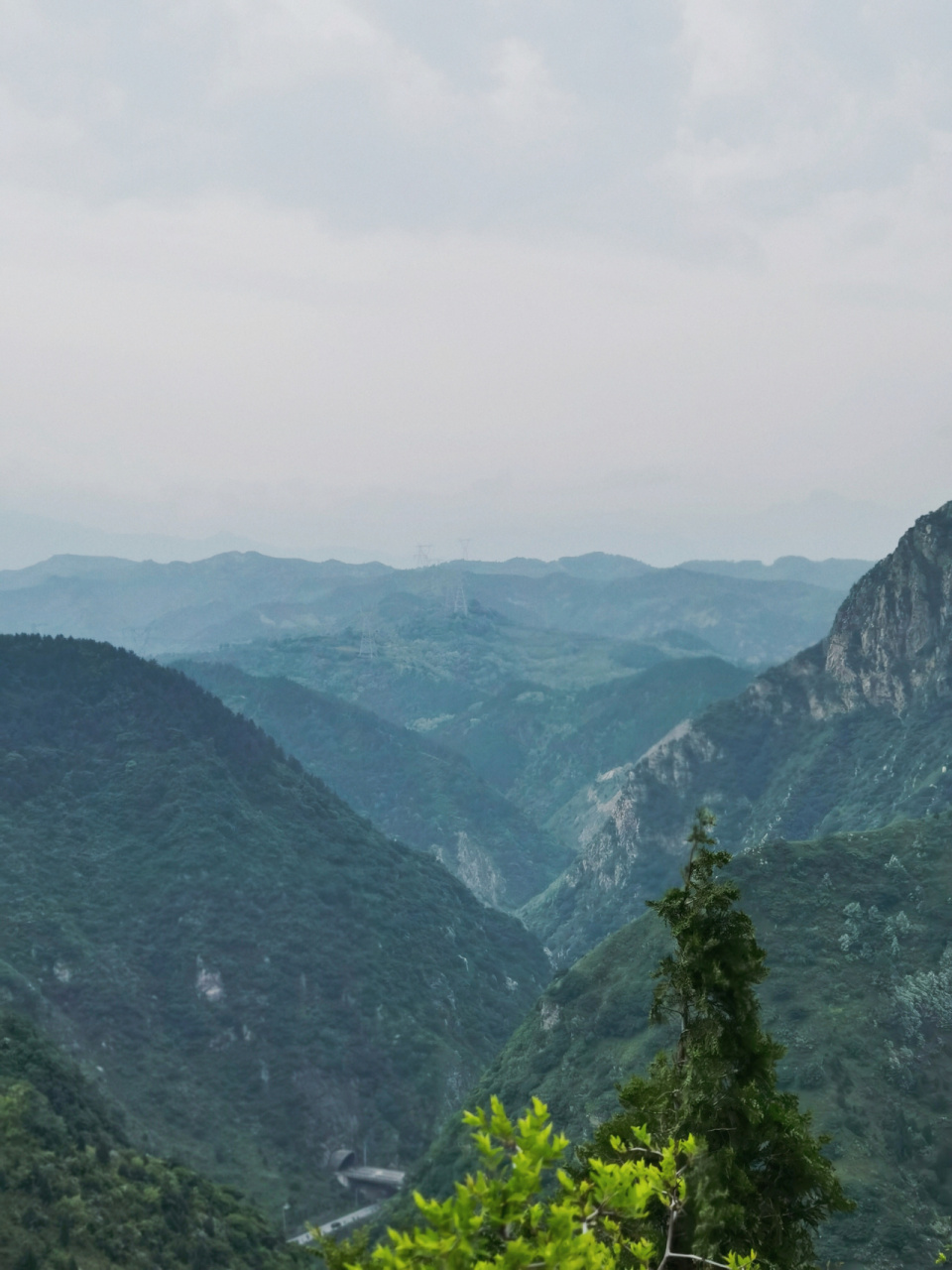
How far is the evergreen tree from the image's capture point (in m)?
23.6

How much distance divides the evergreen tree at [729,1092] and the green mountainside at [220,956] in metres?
99.1

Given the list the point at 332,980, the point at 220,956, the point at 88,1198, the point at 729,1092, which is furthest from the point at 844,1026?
the point at 220,956

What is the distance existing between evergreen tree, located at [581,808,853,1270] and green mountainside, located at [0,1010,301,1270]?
52.1 metres

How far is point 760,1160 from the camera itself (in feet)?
80.3

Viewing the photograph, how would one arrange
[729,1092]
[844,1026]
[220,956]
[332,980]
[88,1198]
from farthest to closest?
[332,980] → [220,956] → [844,1026] → [88,1198] → [729,1092]

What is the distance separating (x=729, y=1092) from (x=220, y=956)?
146 metres

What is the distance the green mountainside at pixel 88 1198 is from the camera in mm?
62406

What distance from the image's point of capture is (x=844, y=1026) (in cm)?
10044

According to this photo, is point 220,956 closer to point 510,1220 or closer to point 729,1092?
point 729,1092

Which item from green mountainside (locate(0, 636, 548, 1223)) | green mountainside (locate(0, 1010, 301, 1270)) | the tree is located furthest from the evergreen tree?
green mountainside (locate(0, 636, 548, 1223))

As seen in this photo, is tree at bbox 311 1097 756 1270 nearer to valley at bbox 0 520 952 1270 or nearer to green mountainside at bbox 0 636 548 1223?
valley at bbox 0 520 952 1270

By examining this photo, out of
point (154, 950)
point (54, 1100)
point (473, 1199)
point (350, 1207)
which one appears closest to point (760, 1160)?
point (473, 1199)

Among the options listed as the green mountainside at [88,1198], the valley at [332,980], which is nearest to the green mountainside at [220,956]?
the valley at [332,980]

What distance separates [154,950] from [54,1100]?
72.7m
